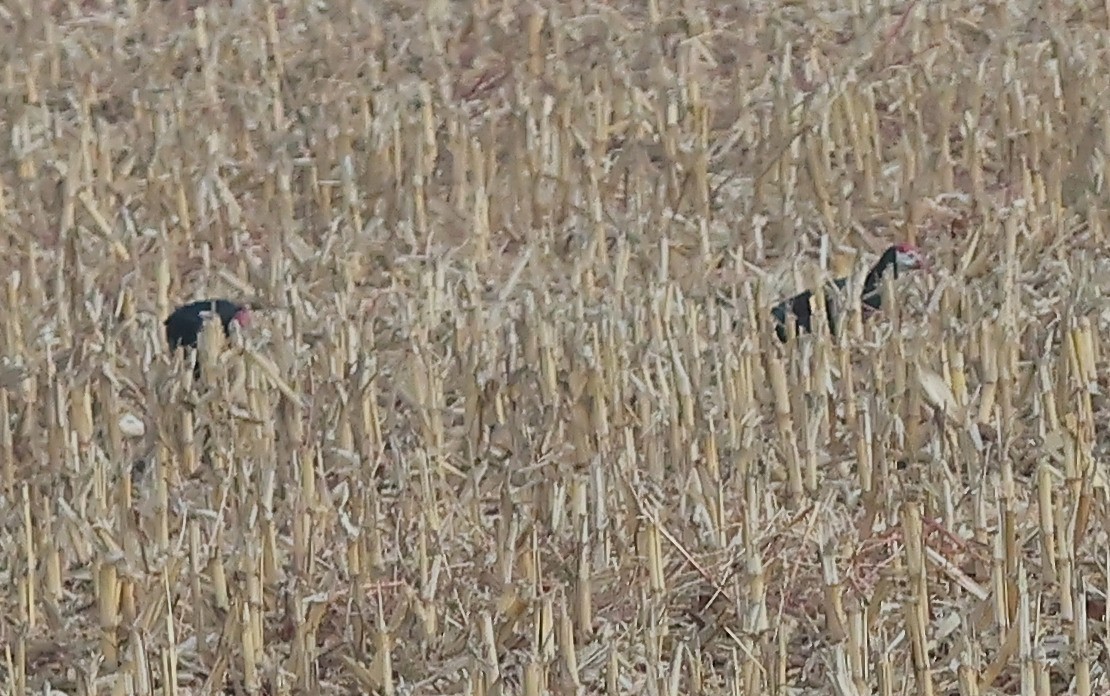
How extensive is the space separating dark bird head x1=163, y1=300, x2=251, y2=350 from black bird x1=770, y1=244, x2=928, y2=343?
145 cm

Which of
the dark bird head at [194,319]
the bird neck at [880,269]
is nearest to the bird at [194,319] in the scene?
the dark bird head at [194,319]

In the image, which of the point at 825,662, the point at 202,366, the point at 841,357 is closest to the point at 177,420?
the point at 202,366

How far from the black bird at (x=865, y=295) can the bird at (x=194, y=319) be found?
145 cm

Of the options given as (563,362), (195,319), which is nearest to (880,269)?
(563,362)

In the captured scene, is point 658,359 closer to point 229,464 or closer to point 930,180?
point 229,464

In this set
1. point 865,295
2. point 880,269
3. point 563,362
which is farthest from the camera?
point 880,269

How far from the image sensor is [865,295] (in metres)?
6.04

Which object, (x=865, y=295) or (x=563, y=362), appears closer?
(x=563, y=362)

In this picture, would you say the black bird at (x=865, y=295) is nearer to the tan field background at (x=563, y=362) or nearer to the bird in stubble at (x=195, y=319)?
the tan field background at (x=563, y=362)

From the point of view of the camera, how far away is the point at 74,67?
8.85 metres

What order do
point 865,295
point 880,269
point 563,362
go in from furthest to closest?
Result: point 880,269 → point 865,295 → point 563,362

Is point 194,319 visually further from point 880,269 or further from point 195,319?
point 880,269

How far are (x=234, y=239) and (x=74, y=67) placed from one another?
2.00m

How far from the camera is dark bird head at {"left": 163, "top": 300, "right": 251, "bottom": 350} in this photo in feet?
19.8
